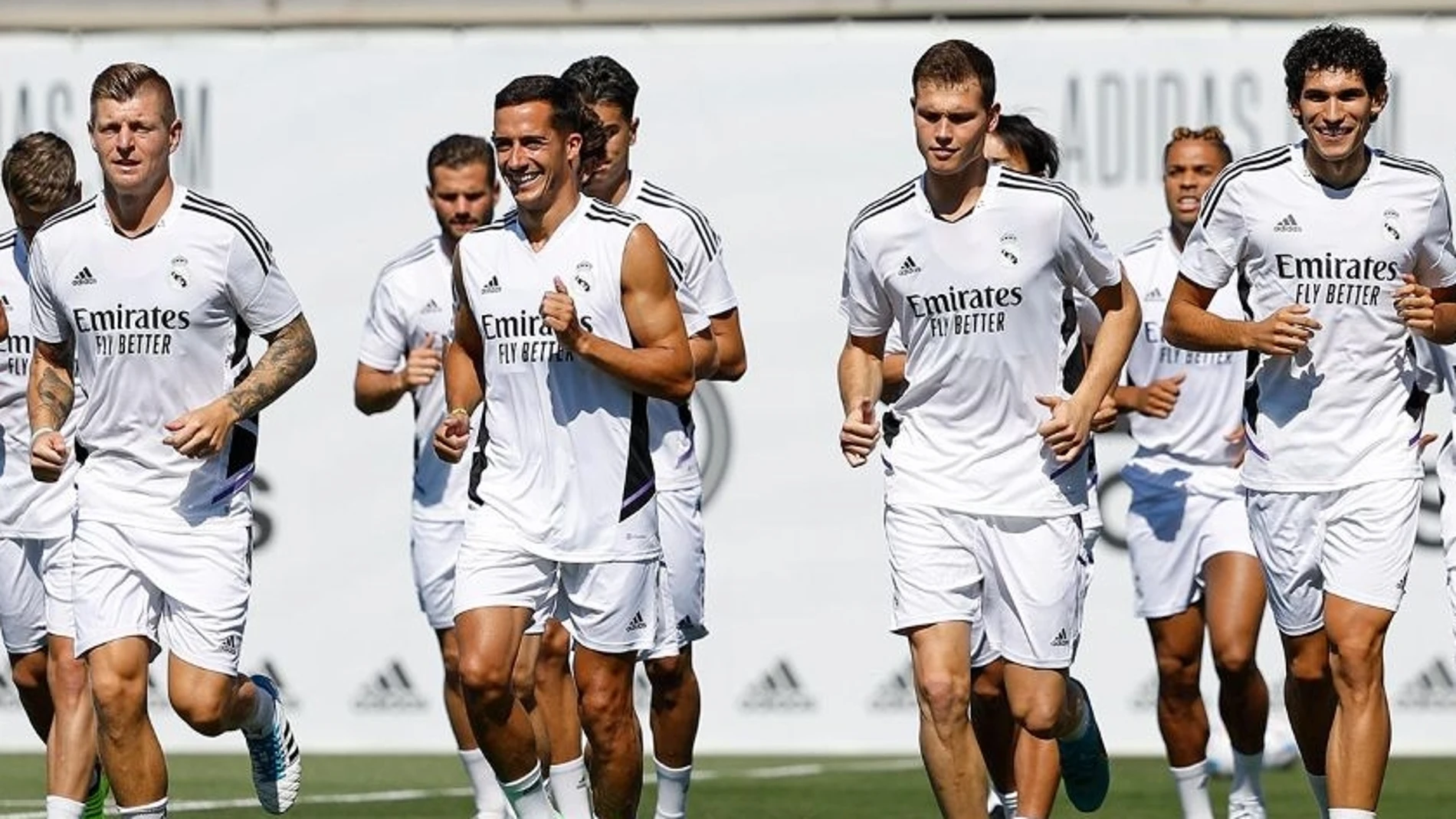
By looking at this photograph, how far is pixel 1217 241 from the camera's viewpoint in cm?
975

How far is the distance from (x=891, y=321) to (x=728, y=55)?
6228 millimetres

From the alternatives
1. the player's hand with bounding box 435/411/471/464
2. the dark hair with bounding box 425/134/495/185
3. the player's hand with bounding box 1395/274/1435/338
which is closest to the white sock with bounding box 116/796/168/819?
the player's hand with bounding box 435/411/471/464

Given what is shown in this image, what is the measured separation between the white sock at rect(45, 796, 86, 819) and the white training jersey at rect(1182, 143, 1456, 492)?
13.8 feet

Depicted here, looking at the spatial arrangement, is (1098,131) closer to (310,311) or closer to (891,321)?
(310,311)

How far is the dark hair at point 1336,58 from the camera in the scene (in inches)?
371

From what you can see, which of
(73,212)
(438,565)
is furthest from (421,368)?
(73,212)

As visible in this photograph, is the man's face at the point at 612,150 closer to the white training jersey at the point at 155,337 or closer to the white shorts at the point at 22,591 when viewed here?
the white training jersey at the point at 155,337

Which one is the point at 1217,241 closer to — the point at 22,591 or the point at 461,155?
the point at 461,155

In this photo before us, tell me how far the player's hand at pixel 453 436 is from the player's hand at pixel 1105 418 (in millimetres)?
2077

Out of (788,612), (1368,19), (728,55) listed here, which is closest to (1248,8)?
(1368,19)

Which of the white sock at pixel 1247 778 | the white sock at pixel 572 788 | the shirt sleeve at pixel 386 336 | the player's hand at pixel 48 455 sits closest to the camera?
the player's hand at pixel 48 455

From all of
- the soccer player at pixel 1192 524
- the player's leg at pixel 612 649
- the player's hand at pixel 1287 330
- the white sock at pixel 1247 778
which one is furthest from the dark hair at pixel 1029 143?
the white sock at pixel 1247 778

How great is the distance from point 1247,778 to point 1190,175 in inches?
95.7

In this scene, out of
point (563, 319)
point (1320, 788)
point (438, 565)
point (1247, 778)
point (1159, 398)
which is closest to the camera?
point (563, 319)
